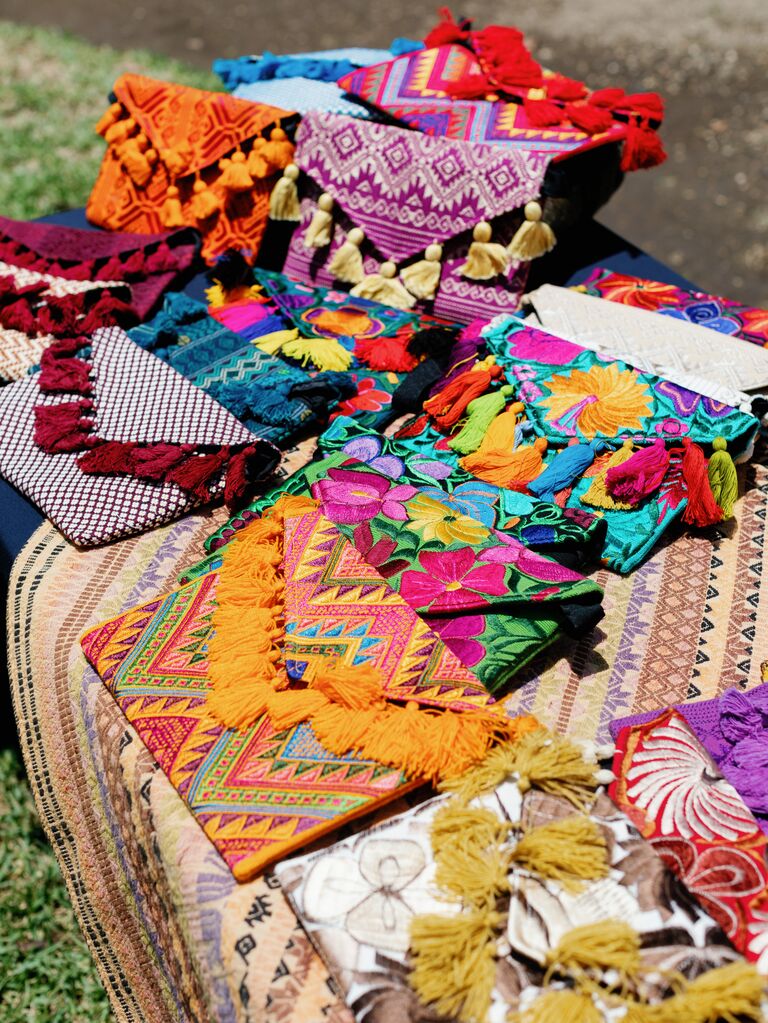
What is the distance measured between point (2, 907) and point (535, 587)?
140 cm

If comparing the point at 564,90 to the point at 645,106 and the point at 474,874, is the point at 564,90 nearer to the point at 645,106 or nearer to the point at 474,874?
the point at 645,106

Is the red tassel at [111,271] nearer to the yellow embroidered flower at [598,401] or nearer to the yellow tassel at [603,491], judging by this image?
the yellow embroidered flower at [598,401]

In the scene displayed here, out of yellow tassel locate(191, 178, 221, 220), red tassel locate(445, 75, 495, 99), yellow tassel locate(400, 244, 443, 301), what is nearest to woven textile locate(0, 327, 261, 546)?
yellow tassel locate(191, 178, 221, 220)

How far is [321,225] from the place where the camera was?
2.61 metres

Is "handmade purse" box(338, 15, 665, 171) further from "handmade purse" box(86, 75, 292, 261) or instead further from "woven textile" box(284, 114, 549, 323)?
"handmade purse" box(86, 75, 292, 261)

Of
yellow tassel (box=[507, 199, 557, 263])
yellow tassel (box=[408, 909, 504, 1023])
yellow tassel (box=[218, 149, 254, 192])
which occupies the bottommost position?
yellow tassel (box=[408, 909, 504, 1023])

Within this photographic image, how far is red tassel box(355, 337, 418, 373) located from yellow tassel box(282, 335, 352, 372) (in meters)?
0.04

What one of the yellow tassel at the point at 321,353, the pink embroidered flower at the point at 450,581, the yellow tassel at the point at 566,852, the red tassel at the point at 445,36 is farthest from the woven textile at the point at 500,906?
the red tassel at the point at 445,36

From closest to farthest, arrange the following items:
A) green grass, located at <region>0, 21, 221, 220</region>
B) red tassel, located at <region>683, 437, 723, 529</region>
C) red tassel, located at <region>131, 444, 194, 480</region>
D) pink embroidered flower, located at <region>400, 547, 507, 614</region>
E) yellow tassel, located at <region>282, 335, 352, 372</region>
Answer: pink embroidered flower, located at <region>400, 547, 507, 614</region>
red tassel, located at <region>683, 437, 723, 529</region>
red tassel, located at <region>131, 444, 194, 480</region>
yellow tassel, located at <region>282, 335, 352, 372</region>
green grass, located at <region>0, 21, 221, 220</region>

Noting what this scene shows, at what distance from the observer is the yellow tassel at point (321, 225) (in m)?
2.60

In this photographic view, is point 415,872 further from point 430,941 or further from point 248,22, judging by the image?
point 248,22

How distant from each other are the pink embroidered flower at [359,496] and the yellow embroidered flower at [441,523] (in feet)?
0.08

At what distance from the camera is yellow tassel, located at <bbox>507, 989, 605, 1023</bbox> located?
1.08 meters

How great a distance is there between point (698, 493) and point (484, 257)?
0.92 meters
